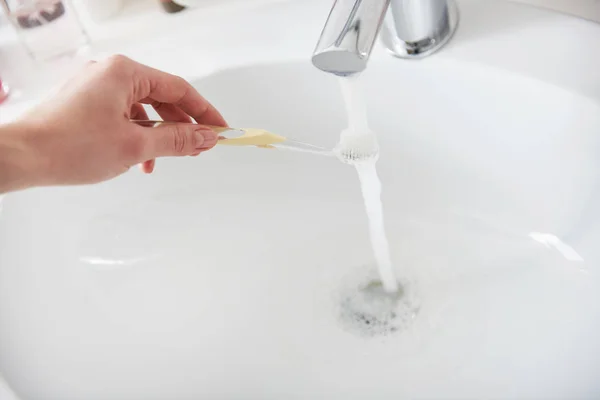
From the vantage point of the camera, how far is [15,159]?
1.39ft

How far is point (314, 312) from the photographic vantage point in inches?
23.7

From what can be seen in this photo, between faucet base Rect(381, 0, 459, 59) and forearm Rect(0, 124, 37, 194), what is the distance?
11.7 inches

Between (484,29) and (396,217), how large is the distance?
19 cm

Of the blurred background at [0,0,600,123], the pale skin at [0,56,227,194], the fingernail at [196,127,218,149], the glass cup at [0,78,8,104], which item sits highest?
the pale skin at [0,56,227,194]

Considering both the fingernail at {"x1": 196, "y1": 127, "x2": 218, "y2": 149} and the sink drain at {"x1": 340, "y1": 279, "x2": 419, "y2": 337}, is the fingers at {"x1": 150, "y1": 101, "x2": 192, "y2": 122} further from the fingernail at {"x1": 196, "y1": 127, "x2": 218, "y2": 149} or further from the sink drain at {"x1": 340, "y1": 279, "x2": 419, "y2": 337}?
the sink drain at {"x1": 340, "y1": 279, "x2": 419, "y2": 337}

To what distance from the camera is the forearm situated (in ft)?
1.39

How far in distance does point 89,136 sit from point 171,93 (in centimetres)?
10

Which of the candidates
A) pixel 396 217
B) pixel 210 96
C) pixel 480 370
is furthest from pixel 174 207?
pixel 480 370

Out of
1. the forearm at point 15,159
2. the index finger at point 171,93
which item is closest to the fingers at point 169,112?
the index finger at point 171,93

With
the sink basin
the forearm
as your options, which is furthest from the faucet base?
the forearm

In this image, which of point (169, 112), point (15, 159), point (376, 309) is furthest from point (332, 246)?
point (15, 159)

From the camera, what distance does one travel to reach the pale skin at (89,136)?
1.40 ft

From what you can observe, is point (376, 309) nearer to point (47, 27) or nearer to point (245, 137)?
point (245, 137)

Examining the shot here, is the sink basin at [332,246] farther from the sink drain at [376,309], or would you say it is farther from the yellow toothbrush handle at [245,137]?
the yellow toothbrush handle at [245,137]
